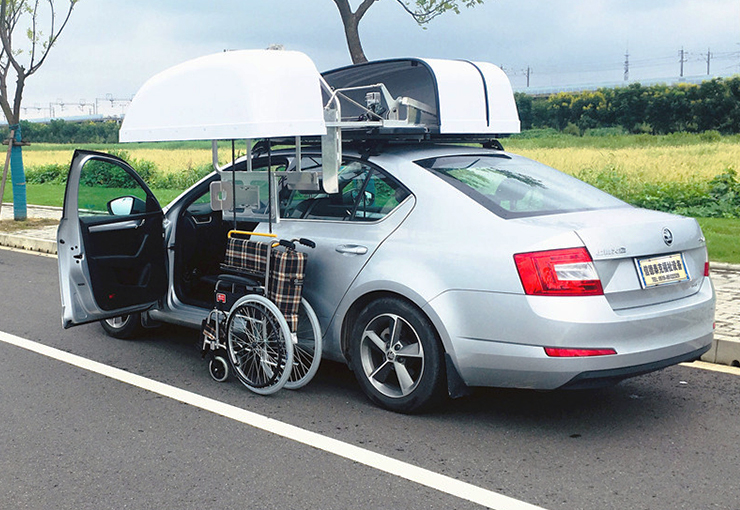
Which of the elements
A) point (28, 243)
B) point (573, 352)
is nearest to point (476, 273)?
point (573, 352)

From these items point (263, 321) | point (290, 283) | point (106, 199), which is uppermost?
point (106, 199)

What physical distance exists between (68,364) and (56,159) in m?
31.8

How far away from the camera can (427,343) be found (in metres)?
4.40

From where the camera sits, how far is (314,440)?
14.1ft

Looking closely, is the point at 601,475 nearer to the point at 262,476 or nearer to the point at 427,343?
the point at 427,343

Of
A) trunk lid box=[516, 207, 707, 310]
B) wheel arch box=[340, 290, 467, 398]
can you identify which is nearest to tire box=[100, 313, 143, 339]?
wheel arch box=[340, 290, 467, 398]

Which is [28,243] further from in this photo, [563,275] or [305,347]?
[563,275]

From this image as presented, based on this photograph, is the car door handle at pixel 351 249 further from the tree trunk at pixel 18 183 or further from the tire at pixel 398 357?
the tree trunk at pixel 18 183

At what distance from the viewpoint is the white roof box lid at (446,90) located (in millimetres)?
5160

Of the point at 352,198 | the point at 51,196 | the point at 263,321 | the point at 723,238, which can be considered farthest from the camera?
the point at 51,196

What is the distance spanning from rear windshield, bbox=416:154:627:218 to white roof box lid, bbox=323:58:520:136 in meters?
0.26

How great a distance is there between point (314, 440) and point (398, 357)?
66cm

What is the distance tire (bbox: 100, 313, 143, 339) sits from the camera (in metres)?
6.46

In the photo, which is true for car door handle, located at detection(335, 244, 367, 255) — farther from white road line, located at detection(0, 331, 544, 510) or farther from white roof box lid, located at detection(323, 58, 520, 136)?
white road line, located at detection(0, 331, 544, 510)
